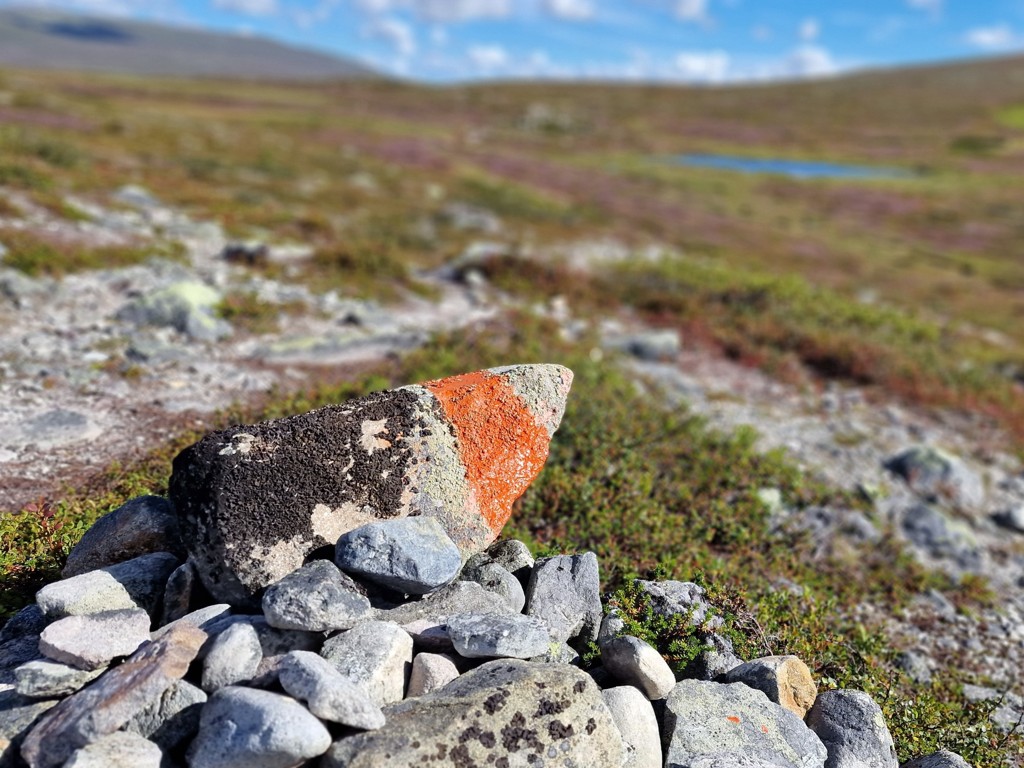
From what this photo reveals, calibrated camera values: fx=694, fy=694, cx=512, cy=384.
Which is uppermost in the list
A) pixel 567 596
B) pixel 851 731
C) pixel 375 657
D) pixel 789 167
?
pixel 789 167

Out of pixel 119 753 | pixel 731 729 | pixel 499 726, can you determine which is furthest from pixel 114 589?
pixel 731 729

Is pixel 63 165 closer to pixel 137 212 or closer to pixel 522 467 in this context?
pixel 137 212

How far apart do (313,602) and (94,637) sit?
144 centimetres

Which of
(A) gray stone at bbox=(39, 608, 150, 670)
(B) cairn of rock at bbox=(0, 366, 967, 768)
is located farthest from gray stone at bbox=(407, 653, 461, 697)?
(A) gray stone at bbox=(39, 608, 150, 670)

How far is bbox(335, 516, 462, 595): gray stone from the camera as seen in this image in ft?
16.7

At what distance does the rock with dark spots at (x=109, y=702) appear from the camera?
13.0 feet

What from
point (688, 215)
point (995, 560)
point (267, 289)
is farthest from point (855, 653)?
point (688, 215)

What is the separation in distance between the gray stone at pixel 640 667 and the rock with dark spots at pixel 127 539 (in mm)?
3578

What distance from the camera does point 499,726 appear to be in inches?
172

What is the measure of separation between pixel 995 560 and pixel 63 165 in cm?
2905

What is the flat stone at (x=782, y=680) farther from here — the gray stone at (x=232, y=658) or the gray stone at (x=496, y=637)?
the gray stone at (x=232, y=658)

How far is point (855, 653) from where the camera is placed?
24.2ft

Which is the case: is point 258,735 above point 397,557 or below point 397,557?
below

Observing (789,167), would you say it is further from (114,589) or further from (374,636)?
(114,589)
